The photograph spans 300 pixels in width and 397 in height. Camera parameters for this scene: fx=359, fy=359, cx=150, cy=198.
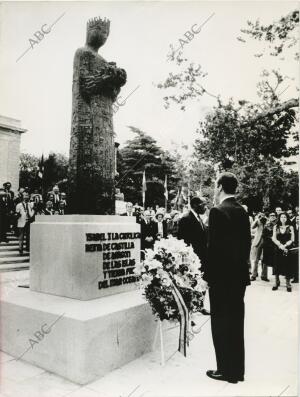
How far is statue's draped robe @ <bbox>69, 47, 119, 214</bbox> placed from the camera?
4367 mm

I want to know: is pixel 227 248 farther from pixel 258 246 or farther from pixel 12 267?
pixel 12 267

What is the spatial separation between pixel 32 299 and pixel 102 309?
0.92m

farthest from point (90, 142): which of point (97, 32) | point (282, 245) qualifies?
point (282, 245)

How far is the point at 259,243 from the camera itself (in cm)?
873

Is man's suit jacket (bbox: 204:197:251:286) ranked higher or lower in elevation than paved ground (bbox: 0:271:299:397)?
higher

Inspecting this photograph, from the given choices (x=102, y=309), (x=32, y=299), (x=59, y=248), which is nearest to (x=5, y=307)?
(x=32, y=299)

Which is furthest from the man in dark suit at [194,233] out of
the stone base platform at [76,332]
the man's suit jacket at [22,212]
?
the man's suit jacket at [22,212]

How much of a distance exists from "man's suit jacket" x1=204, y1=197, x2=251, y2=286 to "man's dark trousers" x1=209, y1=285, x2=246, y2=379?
100 mm

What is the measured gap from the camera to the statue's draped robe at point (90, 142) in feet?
14.3

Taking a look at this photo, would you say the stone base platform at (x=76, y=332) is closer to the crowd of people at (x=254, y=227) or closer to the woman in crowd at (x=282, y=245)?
the crowd of people at (x=254, y=227)

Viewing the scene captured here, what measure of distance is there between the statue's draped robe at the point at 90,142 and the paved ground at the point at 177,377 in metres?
1.52

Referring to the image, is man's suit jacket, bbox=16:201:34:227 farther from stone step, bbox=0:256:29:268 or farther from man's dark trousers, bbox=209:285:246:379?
man's dark trousers, bbox=209:285:246:379

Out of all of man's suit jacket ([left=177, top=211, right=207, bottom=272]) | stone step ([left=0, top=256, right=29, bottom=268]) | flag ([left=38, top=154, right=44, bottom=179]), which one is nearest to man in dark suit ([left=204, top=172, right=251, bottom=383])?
man's suit jacket ([left=177, top=211, right=207, bottom=272])

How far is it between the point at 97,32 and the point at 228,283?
3.39m
